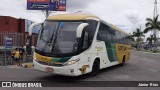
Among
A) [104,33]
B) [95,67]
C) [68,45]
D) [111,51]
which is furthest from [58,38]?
[111,51]

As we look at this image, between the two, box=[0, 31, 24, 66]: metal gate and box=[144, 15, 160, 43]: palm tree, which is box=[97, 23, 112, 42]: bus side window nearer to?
box=[0, 31, 24, 66]: metal gate

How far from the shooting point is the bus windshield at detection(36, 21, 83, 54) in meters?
14.1

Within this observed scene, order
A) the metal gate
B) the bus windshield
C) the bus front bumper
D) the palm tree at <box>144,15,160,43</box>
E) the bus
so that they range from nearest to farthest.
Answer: the bus front bumper
the bus
the bus windshield
the metal gate
the palm tree at <box>144,15,160,43</box>

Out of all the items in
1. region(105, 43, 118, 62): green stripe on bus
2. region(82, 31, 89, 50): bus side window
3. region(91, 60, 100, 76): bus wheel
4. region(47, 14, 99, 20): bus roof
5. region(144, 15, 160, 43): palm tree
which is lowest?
region(91, 60, 100, 76): bus wheel

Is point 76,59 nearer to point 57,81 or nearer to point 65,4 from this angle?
point 57,81

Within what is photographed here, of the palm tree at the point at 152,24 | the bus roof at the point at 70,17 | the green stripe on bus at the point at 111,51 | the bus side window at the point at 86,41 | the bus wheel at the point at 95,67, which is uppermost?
the palm tree at the point at 152,24

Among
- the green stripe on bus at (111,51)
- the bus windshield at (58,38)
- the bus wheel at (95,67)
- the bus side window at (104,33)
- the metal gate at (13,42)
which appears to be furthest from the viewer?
the metal gate at (13,42)

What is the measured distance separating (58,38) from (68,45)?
57cm

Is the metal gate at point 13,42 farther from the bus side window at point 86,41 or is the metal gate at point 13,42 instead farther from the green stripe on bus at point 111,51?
the bus side window at point 86,41

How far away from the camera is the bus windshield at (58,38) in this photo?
46.2ft

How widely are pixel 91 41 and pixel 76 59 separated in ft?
6.44

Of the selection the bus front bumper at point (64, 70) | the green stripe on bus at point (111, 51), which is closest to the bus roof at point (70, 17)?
the bus front bumper at point (64, 70)

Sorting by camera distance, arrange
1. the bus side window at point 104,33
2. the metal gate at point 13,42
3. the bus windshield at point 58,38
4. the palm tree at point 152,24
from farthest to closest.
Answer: the palm tree at point 152,24 < the metal gate at point 13,42 < the bus side window at point 104,33 < the bus windshield at point 58,38

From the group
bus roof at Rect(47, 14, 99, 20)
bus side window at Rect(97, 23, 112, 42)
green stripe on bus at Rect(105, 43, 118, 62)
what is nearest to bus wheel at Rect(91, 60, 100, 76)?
bus side window at Rect(97, 23, 112, 42)
